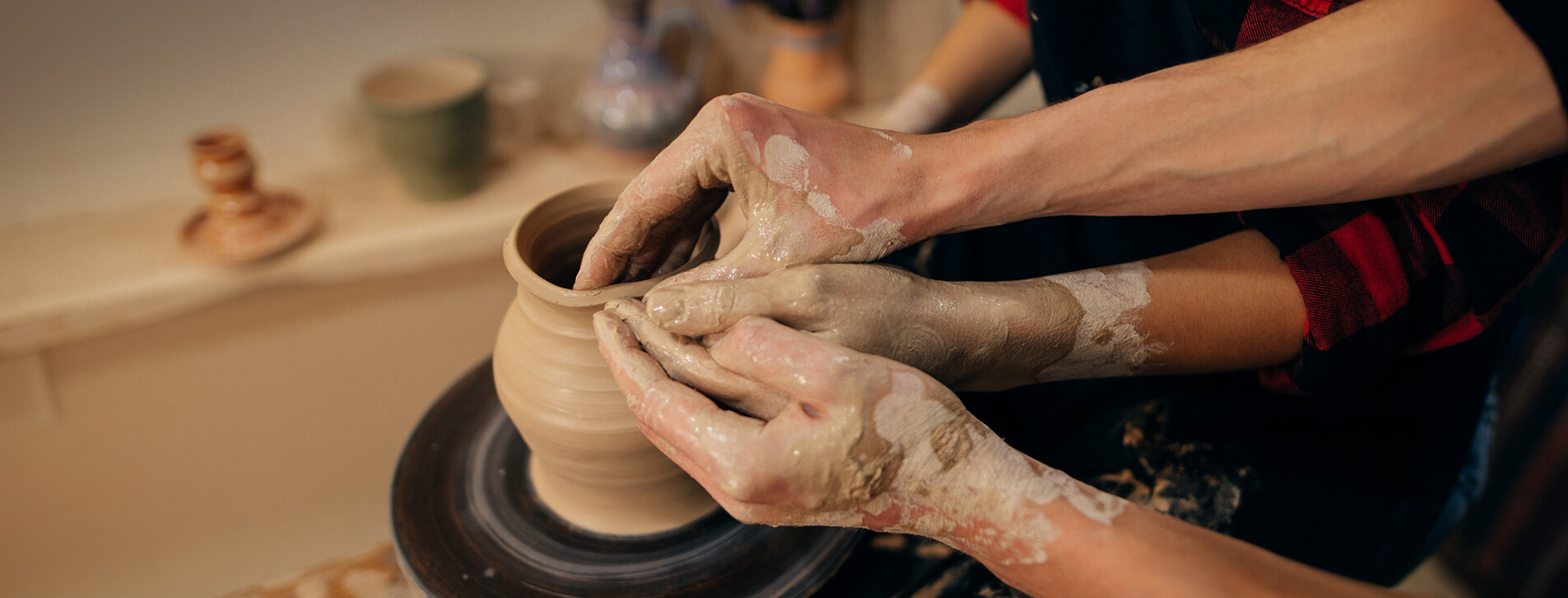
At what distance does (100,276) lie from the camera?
6.62 ft

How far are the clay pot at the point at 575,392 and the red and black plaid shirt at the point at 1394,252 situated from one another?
709mm

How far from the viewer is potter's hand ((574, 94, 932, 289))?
0.88 m

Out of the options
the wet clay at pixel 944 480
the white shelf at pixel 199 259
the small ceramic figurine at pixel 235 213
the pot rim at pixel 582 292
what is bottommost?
the white shelf at pixel 199 259

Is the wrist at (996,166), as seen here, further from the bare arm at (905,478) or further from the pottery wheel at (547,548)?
the pottery wheel at (547,548)

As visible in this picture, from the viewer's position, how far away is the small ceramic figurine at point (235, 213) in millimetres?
1906

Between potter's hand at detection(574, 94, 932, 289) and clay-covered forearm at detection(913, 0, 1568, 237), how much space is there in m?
0.06

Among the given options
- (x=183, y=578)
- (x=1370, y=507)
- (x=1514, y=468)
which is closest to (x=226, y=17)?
(x=183, y=578)

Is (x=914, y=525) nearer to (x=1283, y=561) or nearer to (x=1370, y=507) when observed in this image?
(x=1283, y=561)

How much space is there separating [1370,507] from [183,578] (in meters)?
2.73

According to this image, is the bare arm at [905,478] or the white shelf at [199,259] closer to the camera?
the bare arm at [905,478]

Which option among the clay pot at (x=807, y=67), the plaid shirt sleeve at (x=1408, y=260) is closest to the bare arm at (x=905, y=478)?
the plaid shirt sleeve at (x=1408, y=260)

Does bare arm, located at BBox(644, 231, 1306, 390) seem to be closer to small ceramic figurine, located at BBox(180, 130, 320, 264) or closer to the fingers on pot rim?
the fingers on pot rim

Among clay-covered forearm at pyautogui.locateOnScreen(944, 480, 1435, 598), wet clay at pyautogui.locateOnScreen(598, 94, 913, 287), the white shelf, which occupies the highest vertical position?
wet clay at pyautogui.locateOnScreen(598, 94, 913, 287)

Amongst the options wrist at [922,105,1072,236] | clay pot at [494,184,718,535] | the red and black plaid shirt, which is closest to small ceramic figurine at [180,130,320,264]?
clay pot at [494,184,718,535]
